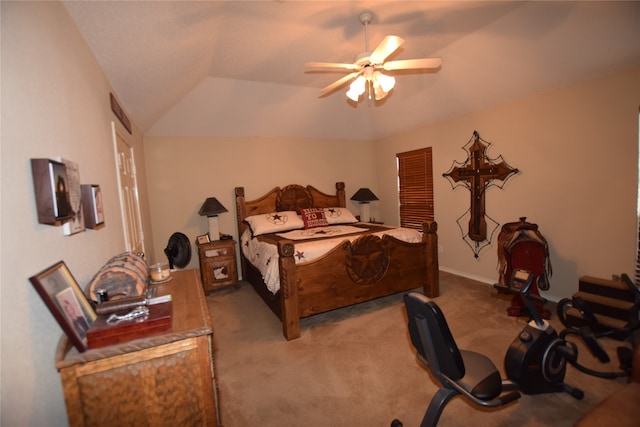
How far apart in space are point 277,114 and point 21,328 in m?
3.89

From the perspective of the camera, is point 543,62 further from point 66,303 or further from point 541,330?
point 66,303

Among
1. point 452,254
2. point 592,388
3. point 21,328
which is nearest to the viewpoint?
point 21,328

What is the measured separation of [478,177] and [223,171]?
355 centimetres

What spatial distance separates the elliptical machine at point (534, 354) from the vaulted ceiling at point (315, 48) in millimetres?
2104

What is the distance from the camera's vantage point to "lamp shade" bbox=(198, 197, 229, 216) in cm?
393

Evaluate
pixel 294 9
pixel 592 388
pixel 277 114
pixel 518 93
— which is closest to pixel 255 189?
pixel 277 114

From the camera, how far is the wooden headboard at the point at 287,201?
14.5 ft

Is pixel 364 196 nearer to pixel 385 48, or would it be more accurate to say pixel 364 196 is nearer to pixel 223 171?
pixel 223 171

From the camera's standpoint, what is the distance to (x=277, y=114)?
4.27 meters

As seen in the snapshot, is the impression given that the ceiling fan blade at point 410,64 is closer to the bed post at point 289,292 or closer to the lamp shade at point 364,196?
the bed post at point 289,292

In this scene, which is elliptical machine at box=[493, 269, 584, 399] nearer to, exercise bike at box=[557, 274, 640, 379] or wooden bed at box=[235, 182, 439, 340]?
exercise bike at box=[557, 274, 640, 379]

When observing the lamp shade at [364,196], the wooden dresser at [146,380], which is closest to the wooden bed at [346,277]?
the wooden dresser at [146,380]

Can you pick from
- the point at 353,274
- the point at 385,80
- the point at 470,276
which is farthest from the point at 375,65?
the point at 470,276

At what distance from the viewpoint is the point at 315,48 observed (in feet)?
9.35
